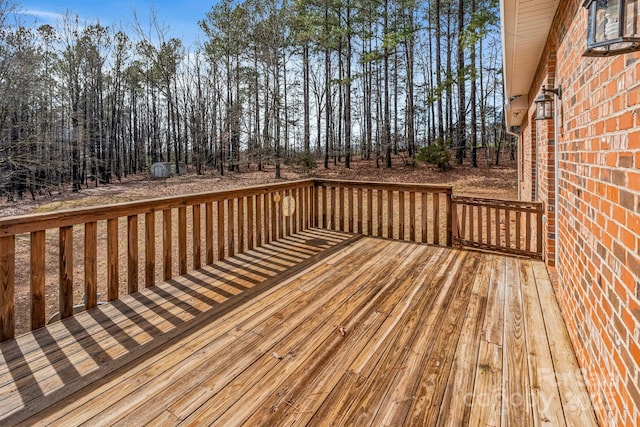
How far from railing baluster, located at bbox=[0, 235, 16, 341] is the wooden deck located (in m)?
0.09

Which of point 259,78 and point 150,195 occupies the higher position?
point 259,78

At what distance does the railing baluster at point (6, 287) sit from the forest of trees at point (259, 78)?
11.8 meters

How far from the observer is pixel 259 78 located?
18.5m

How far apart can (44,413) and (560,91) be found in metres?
3.92

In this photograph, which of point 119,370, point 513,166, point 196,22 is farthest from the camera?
point 196,22

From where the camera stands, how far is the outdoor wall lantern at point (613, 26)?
112cm

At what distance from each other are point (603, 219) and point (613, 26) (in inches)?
30.7

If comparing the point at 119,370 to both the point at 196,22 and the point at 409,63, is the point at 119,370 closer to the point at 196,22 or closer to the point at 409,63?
the point at 409,63

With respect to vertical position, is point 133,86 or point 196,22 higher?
point 196,22

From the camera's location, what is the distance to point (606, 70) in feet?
4.83

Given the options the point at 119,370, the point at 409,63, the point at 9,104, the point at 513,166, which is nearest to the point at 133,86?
the point at 9,104

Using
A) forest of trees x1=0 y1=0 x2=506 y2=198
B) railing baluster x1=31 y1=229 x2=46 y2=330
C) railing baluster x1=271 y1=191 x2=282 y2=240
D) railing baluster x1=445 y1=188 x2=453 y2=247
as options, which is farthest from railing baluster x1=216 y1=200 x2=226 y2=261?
forest of trees x1=0 y1=0 x2=506 y2=198

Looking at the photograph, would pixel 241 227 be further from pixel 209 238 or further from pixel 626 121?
pixel 626 121

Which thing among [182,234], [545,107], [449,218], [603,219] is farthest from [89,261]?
[545,107]
